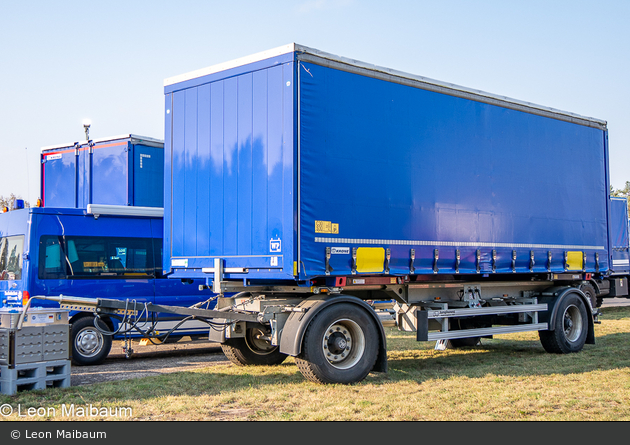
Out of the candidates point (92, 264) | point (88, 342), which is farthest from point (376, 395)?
point (92, 264)

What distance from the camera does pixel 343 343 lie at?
843cm

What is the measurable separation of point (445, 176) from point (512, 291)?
3.17 metres

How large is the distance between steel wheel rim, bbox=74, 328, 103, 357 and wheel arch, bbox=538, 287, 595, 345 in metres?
7.79

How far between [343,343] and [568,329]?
18.9 feet

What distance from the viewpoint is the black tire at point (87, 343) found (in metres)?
10.5

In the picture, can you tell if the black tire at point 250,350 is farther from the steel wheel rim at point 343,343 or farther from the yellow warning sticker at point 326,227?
the yellow warning sticker at point 326,227

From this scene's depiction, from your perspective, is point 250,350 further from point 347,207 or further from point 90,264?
point 90,264

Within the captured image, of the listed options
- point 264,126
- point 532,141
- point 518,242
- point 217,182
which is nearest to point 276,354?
point 217,182

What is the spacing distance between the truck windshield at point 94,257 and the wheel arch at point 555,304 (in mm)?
7255

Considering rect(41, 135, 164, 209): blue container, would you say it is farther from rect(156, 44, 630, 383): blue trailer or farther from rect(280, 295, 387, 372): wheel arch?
rect(280, 295, 387, 372): wheel arch

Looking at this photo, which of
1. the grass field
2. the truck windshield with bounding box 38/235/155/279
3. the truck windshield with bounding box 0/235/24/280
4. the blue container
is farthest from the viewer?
the blue container

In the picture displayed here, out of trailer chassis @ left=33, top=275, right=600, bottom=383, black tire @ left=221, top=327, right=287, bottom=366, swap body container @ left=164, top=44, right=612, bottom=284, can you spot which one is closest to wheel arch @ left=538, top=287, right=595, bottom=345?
trailer chassis @ left=33, top=275, right=600, bottom=383

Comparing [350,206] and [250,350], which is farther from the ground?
[350,206]

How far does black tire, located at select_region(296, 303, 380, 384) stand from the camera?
804 centimetres
